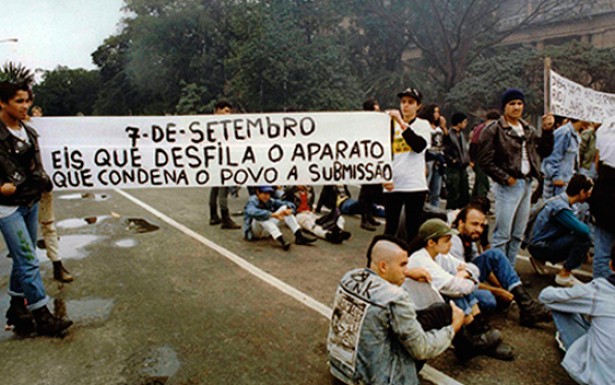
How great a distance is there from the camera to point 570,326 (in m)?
3.12

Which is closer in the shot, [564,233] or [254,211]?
[564,233]

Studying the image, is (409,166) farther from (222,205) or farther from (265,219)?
(222,205)

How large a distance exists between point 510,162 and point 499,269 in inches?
41.8

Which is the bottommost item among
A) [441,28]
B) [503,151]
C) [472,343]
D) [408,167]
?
[472,343]

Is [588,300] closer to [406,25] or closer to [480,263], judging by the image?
[480,263]

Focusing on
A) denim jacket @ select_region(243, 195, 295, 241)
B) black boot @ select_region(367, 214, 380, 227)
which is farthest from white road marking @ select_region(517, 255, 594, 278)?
denim jacket @ select_region(243, 195, 295, 241)

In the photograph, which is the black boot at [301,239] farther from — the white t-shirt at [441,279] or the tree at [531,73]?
the tree at [531,73]

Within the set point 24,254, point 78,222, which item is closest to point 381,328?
point 24,254

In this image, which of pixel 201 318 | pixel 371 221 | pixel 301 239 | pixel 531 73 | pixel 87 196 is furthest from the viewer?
pixel 531 73

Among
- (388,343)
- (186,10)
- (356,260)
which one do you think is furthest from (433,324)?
(186,10)

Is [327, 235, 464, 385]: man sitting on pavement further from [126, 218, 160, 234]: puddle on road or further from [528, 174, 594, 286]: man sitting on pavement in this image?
[126, 218, 160, 234]: puddle on road

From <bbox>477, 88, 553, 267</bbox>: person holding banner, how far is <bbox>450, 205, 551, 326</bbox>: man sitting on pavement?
0.54 metres

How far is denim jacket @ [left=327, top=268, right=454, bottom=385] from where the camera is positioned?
2.56m

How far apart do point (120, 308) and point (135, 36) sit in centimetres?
4295
